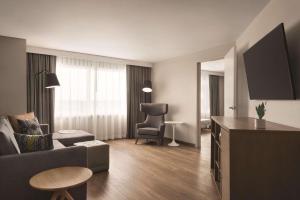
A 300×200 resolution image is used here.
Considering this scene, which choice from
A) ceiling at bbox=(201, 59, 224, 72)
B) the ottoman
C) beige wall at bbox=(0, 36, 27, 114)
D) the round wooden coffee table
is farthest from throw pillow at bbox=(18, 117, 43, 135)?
ceiling at bbox=(201, 59, 224, 72)

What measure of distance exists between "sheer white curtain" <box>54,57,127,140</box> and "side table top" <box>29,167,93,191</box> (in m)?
3.31

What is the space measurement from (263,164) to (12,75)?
14.4ft

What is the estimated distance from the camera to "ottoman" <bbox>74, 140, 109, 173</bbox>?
10.3 feet

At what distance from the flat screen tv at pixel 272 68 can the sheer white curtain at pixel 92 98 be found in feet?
12.9

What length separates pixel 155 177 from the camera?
9.80 feet

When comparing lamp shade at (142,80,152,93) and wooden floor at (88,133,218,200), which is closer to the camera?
wooden floor at (88,133,218,200)

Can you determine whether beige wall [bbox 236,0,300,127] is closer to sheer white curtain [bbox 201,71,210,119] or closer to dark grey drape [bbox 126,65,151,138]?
dark grey drape [bbox 126,65,151,138]

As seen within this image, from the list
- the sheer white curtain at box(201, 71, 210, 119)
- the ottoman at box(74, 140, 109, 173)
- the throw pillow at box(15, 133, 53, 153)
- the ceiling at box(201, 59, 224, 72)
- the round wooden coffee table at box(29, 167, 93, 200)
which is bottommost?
the ottoman at box(74, 140, 109, 173)

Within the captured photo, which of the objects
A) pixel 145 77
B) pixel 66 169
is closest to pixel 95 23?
pixel 66 169

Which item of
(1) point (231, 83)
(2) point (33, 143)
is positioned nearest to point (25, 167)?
(2) point (33, 143)

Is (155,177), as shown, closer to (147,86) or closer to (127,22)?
(127,22)

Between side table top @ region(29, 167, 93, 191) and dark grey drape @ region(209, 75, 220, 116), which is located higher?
dark grey drape @ region(209, 75, 220, 116)

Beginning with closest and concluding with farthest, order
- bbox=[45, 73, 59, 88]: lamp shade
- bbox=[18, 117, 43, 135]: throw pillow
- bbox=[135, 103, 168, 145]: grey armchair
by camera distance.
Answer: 1. bbox=[18, 117, 43, 135]: throw pillow
2. bbox=[45, 73, 59, 88]: lamp shade
3. bbox=[135, 103, 168, 145]: grey armchair

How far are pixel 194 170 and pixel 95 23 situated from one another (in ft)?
9.46
